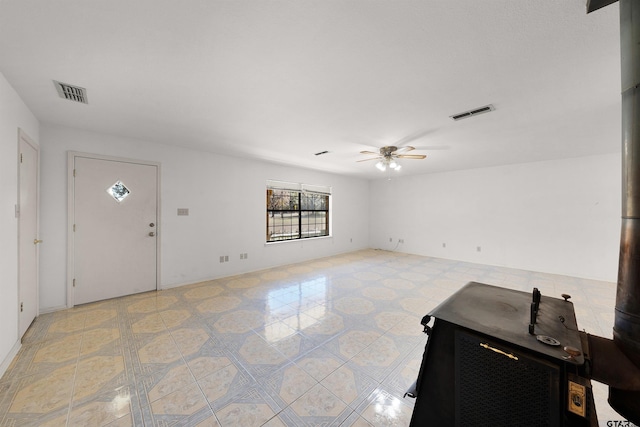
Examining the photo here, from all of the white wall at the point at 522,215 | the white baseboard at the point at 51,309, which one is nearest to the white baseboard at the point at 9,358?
the white baseboard at the point at 51,309

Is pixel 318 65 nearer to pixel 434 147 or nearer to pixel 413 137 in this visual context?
pixel 413 137

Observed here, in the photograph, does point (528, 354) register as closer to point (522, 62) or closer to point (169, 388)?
point (522, 62)

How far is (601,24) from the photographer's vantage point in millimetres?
1399

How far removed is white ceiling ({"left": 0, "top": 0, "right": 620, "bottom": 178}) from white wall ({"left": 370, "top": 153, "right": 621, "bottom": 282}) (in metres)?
1.82

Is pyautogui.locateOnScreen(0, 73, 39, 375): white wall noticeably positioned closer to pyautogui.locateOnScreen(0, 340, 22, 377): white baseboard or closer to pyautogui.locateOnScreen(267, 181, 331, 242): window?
pyautogui.locateOnScreen(0, 340, 22, 377): white baseboard

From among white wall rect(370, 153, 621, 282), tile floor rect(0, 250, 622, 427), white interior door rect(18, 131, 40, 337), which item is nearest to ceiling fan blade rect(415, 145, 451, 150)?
tile floor rect(0, 250, 622, 427)

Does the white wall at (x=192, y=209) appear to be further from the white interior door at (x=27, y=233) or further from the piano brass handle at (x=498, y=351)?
the piano brass handle at (x=498, y=351)

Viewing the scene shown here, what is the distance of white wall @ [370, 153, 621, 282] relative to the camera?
449 cm

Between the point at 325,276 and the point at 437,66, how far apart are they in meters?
3.88

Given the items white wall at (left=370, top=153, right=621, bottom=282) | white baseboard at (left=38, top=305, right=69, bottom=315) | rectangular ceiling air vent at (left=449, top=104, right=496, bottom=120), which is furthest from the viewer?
white wall at (left=370, top=153, right=621, bottom=282)

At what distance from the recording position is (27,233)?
2.58 m

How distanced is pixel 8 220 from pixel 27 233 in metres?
0.69

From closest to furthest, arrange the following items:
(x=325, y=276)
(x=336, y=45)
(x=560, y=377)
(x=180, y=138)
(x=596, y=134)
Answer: (x=560, y=377) < (x=336, y=45) < (x=596, y=134) < (x=180, y=138) < (x=325, y=276)

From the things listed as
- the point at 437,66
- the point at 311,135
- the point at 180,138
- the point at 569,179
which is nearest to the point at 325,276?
the point at 311,135
